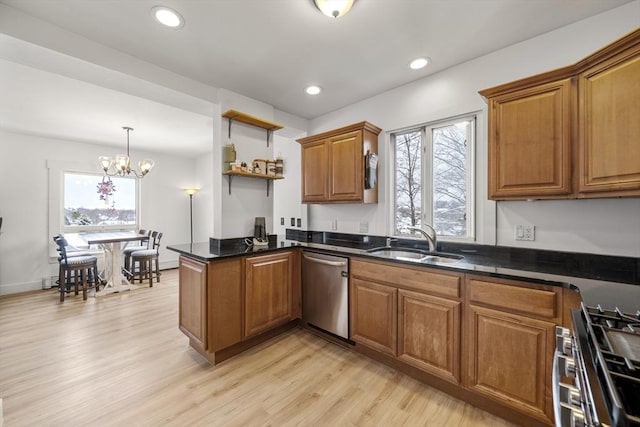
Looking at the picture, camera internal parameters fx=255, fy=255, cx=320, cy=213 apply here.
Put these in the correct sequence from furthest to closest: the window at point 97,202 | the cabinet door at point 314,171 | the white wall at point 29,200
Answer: the window at point 97,202 → the white wall at point 29,200 → the cabinet door at point 314,171

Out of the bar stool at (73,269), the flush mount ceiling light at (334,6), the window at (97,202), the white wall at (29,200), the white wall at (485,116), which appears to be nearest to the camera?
the flush mount ceiling light at (334,6)

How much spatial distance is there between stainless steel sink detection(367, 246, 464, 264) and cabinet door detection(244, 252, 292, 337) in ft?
3.11

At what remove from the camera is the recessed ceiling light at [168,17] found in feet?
5.63

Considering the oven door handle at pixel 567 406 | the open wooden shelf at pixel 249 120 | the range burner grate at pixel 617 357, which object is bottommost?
the oven door handle at pixel 567 406

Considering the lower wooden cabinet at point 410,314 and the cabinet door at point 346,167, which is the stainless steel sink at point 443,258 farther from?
the cabinet door at point 346,167

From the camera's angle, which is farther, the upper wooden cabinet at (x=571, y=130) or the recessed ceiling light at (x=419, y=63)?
the recessed ceiling light at (x=419, y=63)

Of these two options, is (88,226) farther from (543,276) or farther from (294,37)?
(543,276)

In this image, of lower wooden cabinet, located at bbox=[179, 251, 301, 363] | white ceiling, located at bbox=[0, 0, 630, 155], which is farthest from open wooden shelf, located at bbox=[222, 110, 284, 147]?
lower wooden cabinet, located at bbox=[179, 251, 301, 363]

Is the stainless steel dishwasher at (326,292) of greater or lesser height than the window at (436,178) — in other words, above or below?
below

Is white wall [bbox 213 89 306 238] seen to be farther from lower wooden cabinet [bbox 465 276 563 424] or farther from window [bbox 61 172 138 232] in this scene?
window [bbox 61 172 138 232]

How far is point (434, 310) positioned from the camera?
1.87m

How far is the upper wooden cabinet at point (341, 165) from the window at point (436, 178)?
31cm

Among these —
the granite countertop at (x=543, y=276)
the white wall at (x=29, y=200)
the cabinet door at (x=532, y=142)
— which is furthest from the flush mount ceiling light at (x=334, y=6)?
the white wall at (x=29, y=200)

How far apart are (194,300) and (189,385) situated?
64cm
